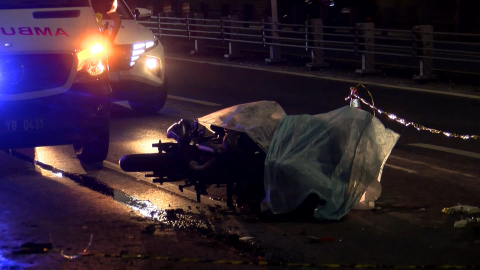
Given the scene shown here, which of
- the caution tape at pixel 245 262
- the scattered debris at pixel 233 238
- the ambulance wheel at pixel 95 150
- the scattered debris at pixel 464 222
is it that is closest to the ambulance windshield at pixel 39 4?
the ambulance wheel at pixel 95 150

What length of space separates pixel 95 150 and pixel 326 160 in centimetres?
307

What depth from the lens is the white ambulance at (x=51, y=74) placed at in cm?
698

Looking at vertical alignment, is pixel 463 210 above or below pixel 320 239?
below

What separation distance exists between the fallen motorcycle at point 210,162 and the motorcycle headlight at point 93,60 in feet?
3.32

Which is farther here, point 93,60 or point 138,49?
point 138,49

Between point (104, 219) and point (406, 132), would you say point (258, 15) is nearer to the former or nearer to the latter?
point (406, 132)

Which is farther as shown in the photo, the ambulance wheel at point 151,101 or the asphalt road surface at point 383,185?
the ambulance wheel at point 151,101

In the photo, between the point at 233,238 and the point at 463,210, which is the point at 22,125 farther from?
the point at 463,210

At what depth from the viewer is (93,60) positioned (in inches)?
283

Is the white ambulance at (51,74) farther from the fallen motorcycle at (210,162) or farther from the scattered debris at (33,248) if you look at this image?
the scattered debris at (33,248)

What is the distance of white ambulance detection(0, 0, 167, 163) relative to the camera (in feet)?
22.9

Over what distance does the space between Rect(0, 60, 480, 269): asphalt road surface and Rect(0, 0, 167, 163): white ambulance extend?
0.57 m

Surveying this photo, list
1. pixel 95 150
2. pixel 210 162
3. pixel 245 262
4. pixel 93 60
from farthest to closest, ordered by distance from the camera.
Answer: pixel 95 150, pixel 93 60, pixel 210 162, pixel 245 262

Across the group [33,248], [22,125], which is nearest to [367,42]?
[22,125]
